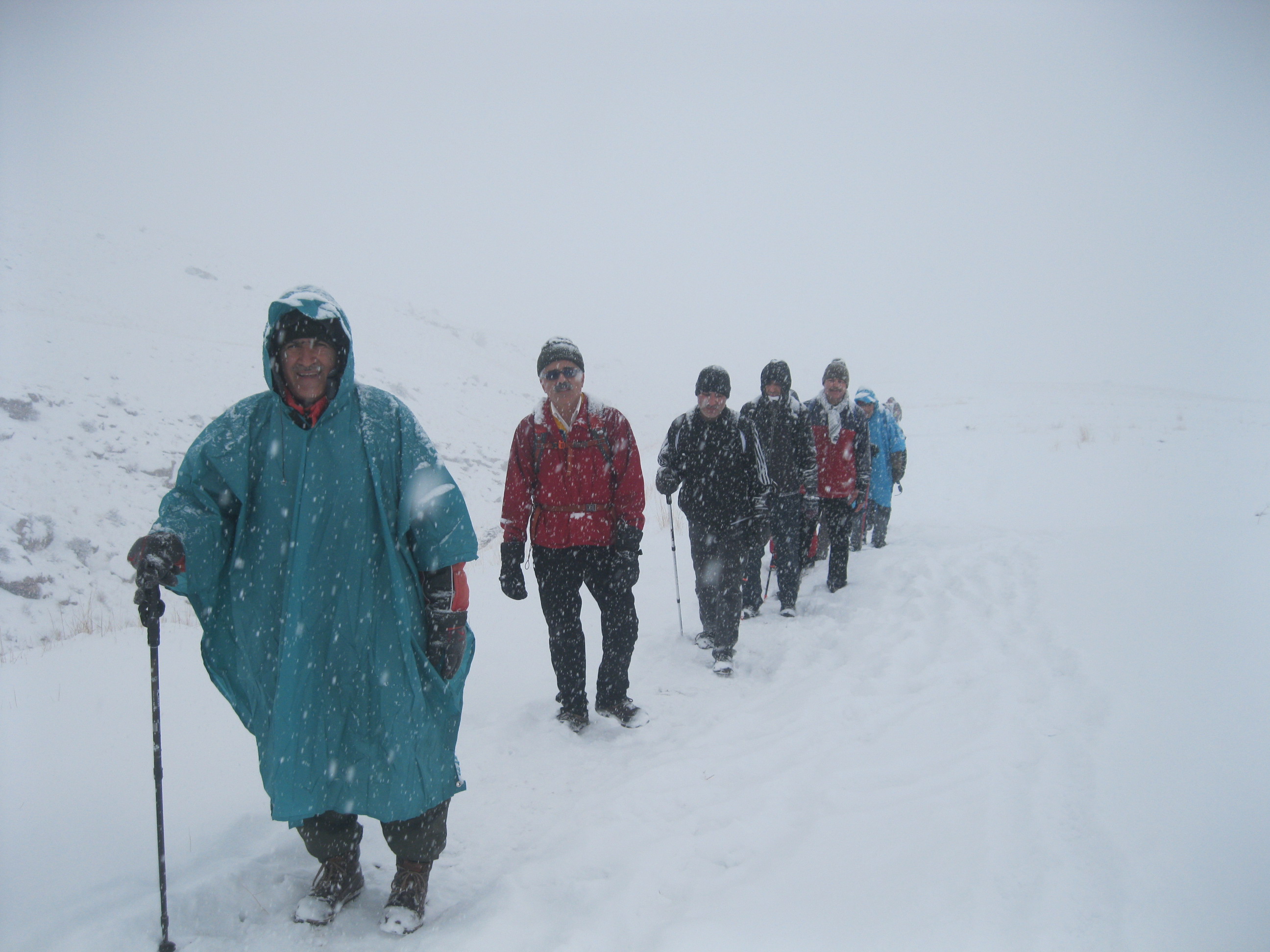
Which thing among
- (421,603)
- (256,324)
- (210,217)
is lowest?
(421,603)

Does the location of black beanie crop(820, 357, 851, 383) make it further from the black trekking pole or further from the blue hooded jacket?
the black trekking pole

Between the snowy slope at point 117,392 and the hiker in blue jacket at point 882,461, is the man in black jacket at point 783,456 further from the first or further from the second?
the snowy slope at point 117,392

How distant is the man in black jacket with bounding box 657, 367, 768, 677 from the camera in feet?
16.4

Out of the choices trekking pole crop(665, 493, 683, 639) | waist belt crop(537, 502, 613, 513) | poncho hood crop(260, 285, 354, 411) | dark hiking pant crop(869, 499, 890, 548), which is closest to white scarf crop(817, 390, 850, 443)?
trekking pole crop(665, 493, 683, 639)

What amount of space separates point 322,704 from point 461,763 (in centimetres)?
163

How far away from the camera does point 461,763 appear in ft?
12.2

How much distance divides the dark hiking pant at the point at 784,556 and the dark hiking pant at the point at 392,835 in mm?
3950

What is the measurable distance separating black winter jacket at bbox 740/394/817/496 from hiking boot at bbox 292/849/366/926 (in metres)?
4.39

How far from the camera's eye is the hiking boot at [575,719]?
407 cm

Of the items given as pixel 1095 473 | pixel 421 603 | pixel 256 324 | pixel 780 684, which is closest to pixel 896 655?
pixel 780 684

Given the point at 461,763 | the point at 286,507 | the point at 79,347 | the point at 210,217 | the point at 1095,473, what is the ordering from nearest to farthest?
the point at 286,507 < the point at 461,763 < the point at 1095,473 < the point at 79,347 < the point at 210,217

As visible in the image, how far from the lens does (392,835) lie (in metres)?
2.45

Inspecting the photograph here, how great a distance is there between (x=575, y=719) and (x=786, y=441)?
10.5ft

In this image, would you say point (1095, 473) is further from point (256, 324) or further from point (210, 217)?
point (210, 217)
